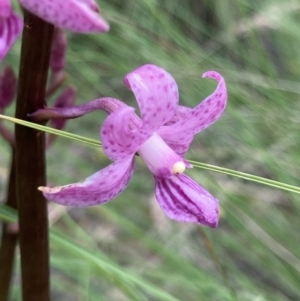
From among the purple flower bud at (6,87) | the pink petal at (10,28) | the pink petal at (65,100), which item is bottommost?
the pink petal at (10,28)

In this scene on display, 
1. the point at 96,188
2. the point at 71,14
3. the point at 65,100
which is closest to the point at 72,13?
the point at 71,14

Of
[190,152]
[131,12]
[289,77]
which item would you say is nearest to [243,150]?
[190,152]

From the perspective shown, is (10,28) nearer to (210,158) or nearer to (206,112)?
(206,112)

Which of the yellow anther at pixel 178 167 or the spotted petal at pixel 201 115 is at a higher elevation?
the spotted petal at pixel 201 115

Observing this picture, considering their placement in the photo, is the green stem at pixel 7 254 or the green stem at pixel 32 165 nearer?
the green stem at pixel 32 165

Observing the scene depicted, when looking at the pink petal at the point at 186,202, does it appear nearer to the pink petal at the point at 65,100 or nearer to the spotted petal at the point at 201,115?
the spotted petal at the point at 201,115

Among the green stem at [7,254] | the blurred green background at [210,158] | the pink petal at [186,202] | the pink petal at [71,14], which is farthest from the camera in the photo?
the blurred green background at [210,158]

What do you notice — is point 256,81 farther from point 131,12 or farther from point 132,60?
point 131,12

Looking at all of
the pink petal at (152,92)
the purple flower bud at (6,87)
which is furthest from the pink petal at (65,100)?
the pink petal at (152,92)
